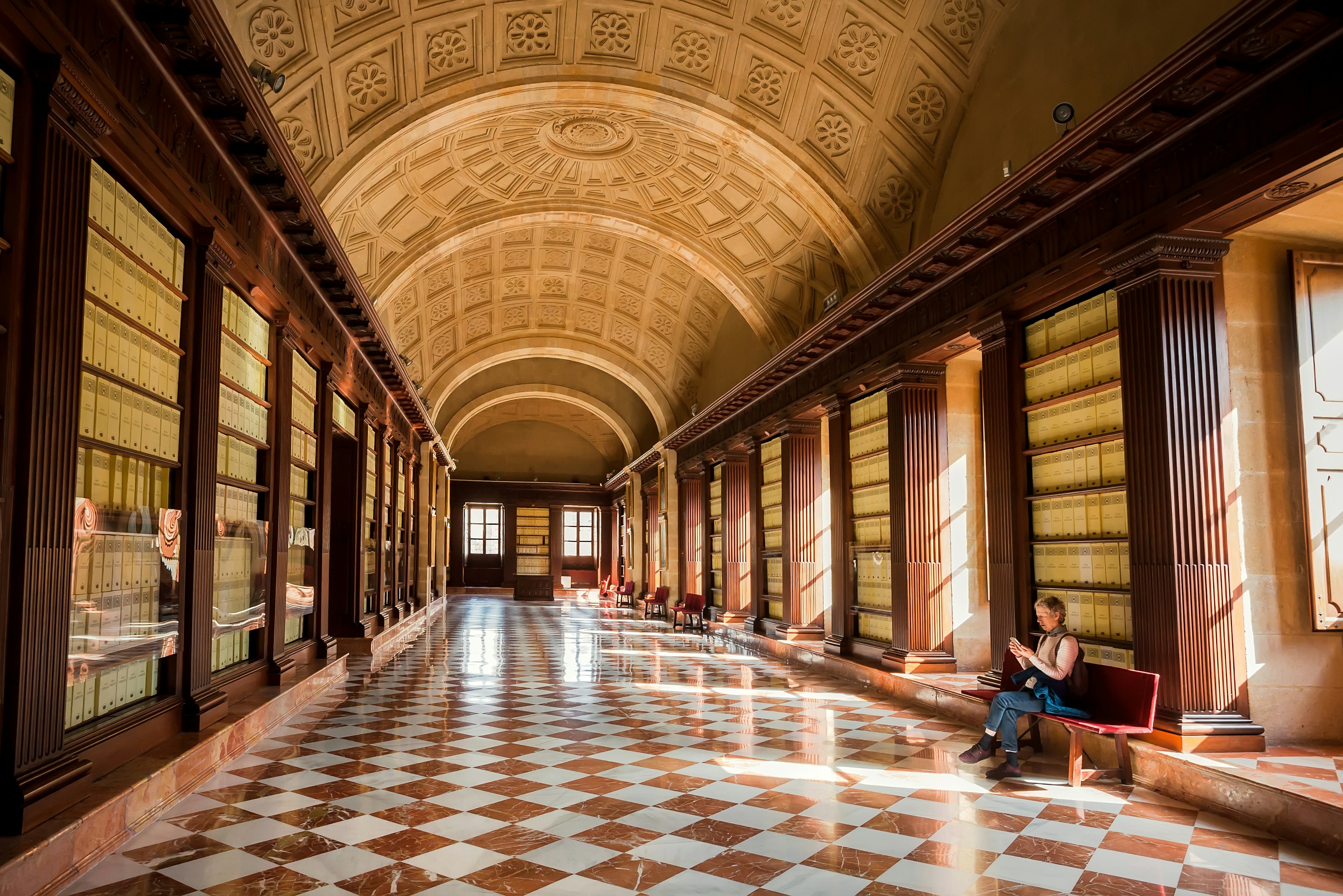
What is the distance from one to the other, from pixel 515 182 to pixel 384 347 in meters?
3.51

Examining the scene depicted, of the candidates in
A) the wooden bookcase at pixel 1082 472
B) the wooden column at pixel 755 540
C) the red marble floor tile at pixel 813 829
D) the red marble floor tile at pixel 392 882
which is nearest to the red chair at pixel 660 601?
the wooden column at pixel 755 540

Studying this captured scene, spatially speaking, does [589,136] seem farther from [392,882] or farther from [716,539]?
A: [392,882]

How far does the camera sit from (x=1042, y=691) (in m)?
6.06

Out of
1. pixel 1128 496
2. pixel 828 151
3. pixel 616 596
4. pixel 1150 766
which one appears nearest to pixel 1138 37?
pixel 1128 496

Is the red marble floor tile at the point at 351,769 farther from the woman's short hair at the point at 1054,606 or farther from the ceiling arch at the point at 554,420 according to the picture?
the ceiling arch at the point at 554,420

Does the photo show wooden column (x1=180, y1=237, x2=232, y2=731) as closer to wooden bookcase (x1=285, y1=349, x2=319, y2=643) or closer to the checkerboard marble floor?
the checkerboard marble floor

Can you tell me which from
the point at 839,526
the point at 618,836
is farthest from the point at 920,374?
the point at 618,836

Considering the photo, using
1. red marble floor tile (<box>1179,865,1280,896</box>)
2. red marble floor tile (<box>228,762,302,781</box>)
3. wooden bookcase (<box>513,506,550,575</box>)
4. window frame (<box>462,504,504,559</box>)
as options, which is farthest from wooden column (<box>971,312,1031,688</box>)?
window frame (<box>462,504,504,559</box>)

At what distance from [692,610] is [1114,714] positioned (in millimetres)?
12215

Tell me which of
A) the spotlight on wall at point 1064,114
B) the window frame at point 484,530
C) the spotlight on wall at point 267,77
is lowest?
the window frame at point 484,530

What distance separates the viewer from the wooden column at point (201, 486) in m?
5.58

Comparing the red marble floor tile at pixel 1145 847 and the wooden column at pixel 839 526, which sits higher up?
the wooden column at pixel 839 526

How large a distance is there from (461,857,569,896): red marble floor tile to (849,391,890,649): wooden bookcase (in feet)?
22.6

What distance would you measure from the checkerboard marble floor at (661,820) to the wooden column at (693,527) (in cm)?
1124
